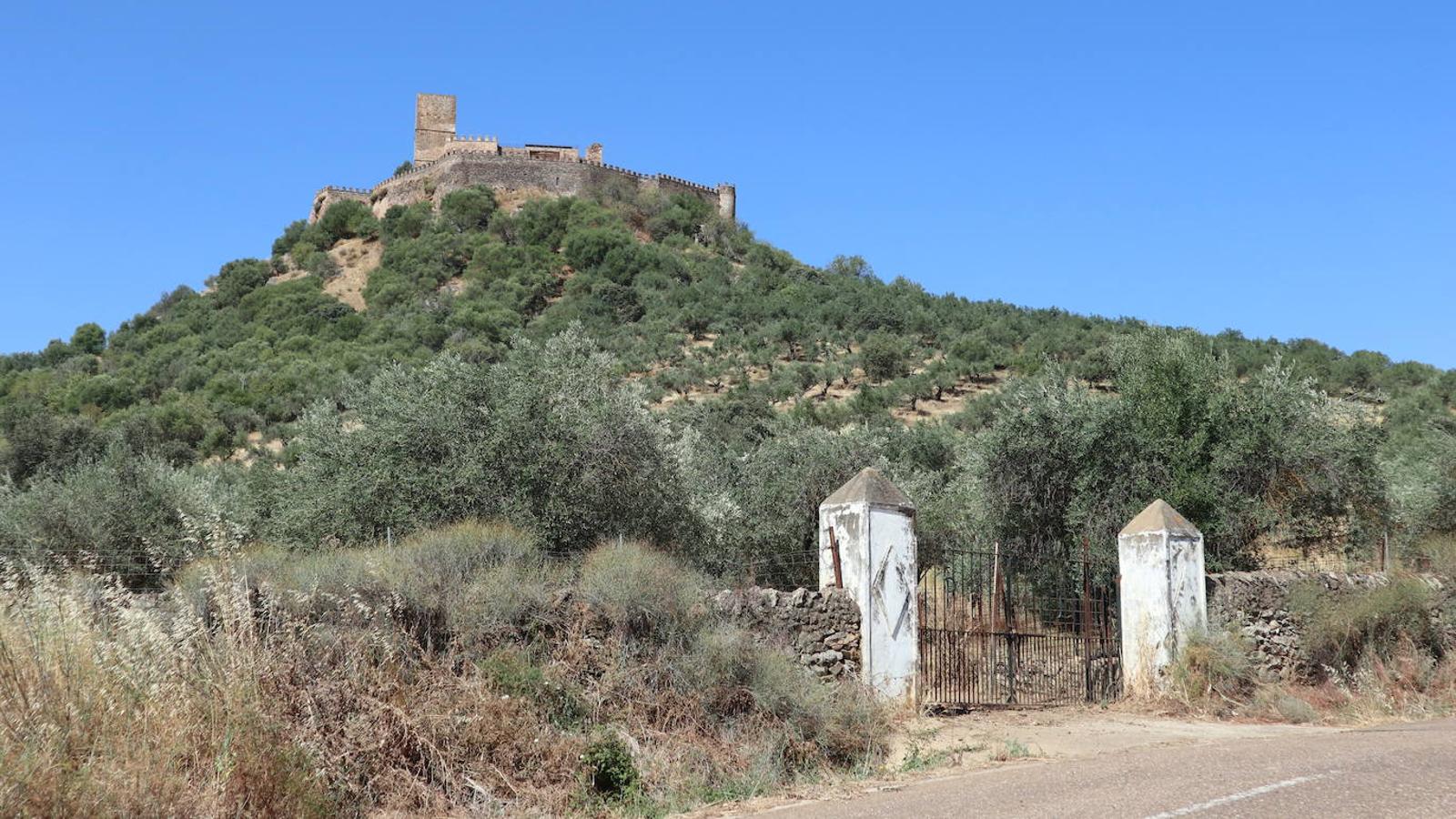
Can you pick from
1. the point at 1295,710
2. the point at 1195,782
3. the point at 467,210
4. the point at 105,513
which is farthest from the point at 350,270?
the point at 1195,782

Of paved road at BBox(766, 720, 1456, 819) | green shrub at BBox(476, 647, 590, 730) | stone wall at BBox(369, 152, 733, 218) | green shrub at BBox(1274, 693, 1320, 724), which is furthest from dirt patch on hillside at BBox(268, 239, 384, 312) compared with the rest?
paved road at BBox(766, 720, 1456, 819)

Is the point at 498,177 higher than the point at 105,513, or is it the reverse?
the point at 498,177

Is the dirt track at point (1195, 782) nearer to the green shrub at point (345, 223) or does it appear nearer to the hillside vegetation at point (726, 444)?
the hillside vegetation at point (726, 444)

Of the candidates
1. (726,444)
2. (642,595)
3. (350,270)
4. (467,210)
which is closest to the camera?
(642,595)

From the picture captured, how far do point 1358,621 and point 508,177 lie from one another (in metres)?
70.5

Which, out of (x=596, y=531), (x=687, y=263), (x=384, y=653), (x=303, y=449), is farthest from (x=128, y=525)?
(x=687, y=263)

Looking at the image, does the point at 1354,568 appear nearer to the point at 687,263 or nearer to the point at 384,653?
the point at 384,653

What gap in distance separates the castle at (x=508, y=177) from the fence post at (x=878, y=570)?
69.6m

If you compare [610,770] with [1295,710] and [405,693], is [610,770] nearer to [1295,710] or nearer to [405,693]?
[405,693]

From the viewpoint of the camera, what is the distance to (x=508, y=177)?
257ft

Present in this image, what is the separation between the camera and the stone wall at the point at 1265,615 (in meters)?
14.3

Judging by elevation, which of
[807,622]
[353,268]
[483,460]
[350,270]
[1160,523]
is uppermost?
[353,268]

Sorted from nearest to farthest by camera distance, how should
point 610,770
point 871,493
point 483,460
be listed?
point 610,770, point 871,493, point 483,460

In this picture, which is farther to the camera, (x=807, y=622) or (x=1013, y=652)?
(x=1013, y=652)
